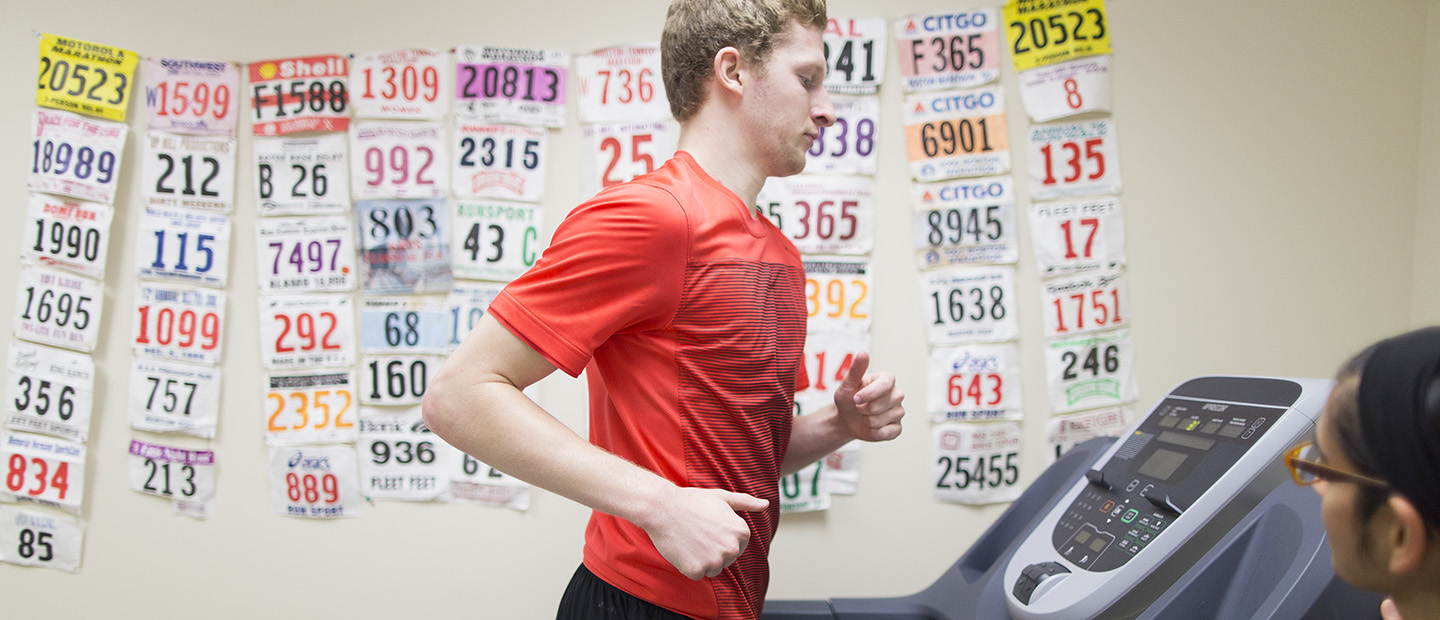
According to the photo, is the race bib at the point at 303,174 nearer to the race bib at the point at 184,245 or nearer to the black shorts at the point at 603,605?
the race bib at the point at 184,245

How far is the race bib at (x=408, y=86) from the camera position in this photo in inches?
83.1

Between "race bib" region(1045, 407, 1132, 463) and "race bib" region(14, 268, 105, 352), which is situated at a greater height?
"race bib" region(14, 268, 105, 352)

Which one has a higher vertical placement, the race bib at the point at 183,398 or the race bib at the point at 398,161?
the race bib at the point at 398,161

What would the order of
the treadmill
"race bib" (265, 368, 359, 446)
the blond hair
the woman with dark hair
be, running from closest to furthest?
1. the woman with dark hair
2. the treadmill
3. the blond hair
4. "race bib" (265, 368, 359, 446)

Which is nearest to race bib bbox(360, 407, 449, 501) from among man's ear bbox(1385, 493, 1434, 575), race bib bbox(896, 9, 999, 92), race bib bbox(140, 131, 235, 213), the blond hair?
race bib bbox(140, 131, 235, 213)

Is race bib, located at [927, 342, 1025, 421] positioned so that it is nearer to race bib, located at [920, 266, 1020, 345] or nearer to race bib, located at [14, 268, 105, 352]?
race bib, located at [920, 266, 1020, 345]

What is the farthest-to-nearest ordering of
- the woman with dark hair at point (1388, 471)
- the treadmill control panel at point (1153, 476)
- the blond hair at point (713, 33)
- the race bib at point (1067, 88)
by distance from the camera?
1. the race bib at point (1067, 88)
2. the blond hair at point (713, 33)
3. the treadmill control panel at point (1153, 476)
4. the woman with dark hair at point (1388, 471)

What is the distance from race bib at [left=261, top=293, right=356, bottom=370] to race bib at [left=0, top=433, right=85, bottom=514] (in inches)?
23.4

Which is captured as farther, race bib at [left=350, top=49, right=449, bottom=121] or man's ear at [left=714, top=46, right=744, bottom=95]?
race bib at [left=350, top=49, right=449, bottom=121]

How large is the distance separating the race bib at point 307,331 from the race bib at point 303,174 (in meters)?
0.24

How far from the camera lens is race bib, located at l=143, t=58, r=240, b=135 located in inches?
84.5

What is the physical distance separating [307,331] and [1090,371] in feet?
6.62

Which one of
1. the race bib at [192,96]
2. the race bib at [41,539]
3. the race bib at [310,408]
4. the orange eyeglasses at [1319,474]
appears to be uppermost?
the race bib at [192,96]

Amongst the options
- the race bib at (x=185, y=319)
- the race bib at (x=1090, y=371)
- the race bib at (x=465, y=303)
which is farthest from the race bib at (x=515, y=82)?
the race bib at (x=1090, y=371)
